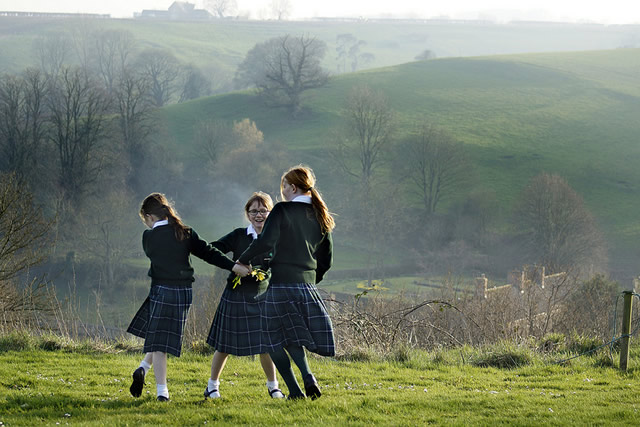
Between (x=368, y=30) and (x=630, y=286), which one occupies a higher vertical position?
(x=368, y=30)

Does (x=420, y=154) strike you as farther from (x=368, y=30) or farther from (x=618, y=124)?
(x=368, y=30)

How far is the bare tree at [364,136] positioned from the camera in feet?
190

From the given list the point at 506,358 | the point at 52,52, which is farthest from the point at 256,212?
the point at 52,52

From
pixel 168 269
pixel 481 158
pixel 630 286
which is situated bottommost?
pixel 630 286

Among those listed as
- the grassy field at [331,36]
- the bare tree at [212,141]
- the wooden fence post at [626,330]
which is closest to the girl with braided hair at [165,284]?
the wooden fence post at [626,330]

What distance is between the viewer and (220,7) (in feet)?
463

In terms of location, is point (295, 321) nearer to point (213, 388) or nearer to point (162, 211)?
point (213, 388)

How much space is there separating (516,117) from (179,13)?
99112 millimetres

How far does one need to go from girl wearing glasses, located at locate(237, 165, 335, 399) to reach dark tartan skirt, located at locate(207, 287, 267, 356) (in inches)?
4.8

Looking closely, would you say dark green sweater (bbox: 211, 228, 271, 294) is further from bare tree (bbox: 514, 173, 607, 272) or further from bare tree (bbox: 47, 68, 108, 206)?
bare tree (bbox: 47, 68, 108, 206)

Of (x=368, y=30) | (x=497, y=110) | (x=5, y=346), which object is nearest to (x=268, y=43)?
(x=497, y=110)

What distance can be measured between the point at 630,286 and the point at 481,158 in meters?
18.8

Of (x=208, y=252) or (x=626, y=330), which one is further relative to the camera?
(x=626, y=330)

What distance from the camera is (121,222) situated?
1746 inches
